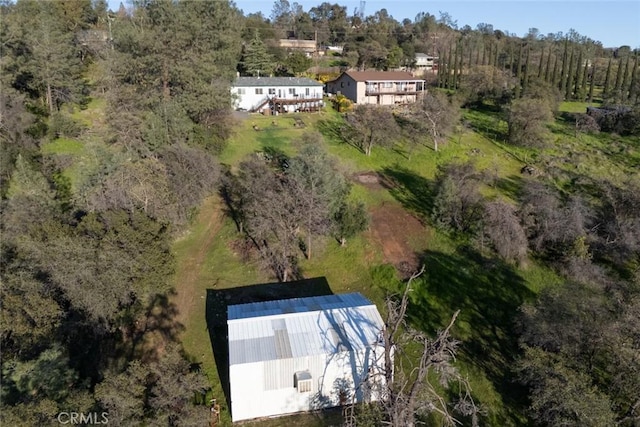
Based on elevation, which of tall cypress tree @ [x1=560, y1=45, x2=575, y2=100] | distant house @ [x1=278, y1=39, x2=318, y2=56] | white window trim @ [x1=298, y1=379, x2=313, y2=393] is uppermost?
distant house @ [x1=278, y1=39, x2=318, y2=56]

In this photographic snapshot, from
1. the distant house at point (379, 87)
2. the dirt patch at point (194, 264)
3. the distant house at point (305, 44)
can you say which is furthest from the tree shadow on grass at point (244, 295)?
the distant house at point (305, 44)

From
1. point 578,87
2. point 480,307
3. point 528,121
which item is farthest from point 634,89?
point 480,307

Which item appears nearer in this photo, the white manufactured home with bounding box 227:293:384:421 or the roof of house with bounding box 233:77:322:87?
the white manufactured home with bounding box 227:293:384:421

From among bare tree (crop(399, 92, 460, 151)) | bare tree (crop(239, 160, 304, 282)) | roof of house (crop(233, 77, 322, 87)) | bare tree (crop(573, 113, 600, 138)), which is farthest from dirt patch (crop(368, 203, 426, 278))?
bare tree (crop(573, 113, 600, 138))

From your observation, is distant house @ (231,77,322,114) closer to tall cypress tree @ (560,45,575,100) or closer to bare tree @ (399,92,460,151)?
bare tree @ (399,92,460,151)

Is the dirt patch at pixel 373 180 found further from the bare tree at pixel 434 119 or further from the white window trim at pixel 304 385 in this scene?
the white window trim at pixel 304 385

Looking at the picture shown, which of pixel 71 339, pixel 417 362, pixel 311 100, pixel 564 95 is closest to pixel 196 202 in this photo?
pixel 71 339

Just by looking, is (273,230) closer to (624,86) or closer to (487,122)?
(487,122)
